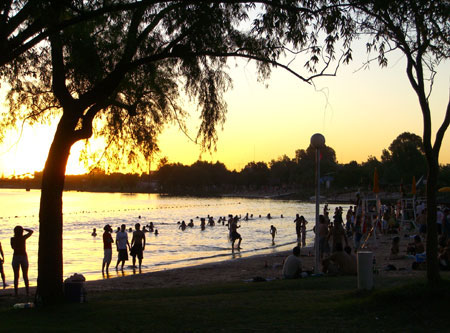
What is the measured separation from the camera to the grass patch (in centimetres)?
709

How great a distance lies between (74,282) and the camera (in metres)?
9.77

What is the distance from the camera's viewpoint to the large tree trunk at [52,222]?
31.3 feet

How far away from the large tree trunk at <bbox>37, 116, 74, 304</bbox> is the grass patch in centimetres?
41

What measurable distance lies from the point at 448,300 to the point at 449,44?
4.25 m

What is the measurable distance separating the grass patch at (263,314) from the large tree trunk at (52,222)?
16.3 inches

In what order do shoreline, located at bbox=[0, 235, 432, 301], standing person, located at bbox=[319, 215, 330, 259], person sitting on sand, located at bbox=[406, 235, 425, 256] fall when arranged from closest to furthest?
shoreline, located at bbox=[0, 235, 432, 301], person sitting on sand, located at bbox=[406, 235, 425, 256], standing person, located at bbox=[319, 215, 330, 259]

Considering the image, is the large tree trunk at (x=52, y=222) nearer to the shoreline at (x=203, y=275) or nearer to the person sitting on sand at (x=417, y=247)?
the shoreline at (x=203, y=275)

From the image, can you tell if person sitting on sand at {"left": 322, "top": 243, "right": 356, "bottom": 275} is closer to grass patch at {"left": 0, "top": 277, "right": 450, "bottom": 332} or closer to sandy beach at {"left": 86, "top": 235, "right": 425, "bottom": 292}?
sandy beach at {"left": 86, "top": 235, "right": 425, "bottom": 292}

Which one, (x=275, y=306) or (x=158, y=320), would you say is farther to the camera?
(x=275, y=306)

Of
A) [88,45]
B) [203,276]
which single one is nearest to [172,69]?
[88,45]

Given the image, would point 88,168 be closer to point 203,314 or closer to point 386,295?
point 203,314

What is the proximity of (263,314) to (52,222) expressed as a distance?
3.98 meters

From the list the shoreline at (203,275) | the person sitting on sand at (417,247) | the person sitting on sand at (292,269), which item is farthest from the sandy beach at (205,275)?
the person sitting on sand at (292,269)

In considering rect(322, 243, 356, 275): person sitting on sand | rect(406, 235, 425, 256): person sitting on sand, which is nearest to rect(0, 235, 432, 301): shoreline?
rect(406, 235, 425, 256): person sitting on sand
